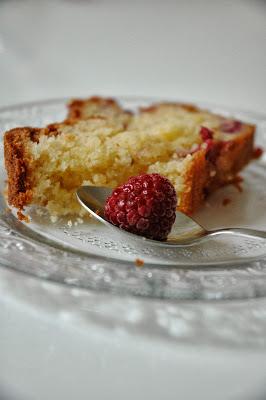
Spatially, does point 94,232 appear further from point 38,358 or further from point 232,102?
point 232,102

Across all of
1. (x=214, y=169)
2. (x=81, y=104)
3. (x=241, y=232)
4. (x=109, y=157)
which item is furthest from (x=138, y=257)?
(x=81, y=104)

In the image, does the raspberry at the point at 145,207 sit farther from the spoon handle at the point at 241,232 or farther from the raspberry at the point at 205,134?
the raspberry at the point at 205,134

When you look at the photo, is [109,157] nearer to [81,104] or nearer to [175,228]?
[175,228]

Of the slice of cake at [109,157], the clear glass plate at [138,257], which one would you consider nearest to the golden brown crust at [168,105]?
the slice of cake at [109,157]

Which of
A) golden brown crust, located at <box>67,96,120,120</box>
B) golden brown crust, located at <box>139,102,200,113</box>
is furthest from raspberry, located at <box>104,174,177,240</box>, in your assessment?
golden brown crust, located at <box>139,102,200,113</box>

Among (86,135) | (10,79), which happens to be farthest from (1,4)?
(86,135)
